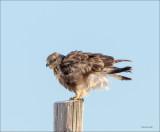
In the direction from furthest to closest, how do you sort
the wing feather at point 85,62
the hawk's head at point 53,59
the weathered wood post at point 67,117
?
1. the hawk's head at point 53,59
2. the wing feather at point 85,62
3. the weathered wood post at point 67,117

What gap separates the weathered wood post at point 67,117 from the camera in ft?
19.9

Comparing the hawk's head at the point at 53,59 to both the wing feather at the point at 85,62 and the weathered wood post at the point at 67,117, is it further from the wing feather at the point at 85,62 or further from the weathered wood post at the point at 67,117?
the weathered wood post at the point at 67,117

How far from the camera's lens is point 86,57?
8.71 meters

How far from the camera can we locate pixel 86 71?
27.9 feet

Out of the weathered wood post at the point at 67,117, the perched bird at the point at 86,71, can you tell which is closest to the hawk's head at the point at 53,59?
the perched bird at the point at 86,71

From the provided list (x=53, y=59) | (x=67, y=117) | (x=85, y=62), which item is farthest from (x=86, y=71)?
(x=67, y=117)

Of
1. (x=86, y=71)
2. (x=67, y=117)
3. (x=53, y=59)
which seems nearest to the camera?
(x=67, y=117)

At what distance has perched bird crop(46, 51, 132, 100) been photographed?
849 cm

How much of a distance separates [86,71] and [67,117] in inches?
102

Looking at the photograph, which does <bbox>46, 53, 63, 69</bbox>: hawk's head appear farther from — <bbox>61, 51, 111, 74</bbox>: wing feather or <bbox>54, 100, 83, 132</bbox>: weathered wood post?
<bbox>54, 100, 83, 132</bbox>: weathered wood post

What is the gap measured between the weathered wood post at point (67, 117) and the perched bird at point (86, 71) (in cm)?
234

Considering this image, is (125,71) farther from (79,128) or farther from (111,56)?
(79,128)

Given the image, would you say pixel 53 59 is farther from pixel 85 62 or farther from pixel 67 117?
pixel 67 117

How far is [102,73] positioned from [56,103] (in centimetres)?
268
